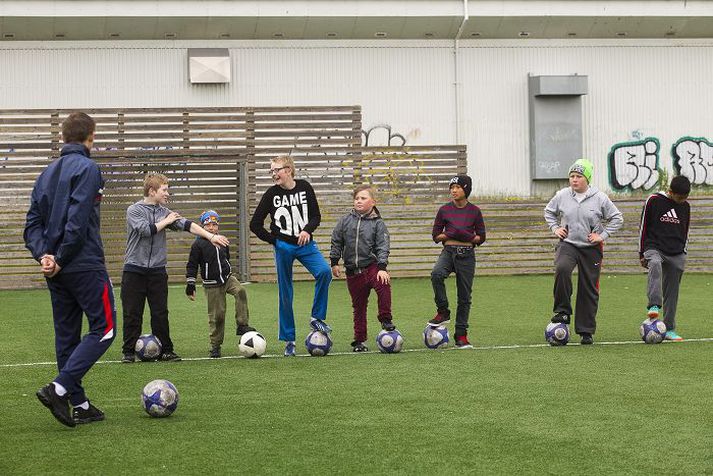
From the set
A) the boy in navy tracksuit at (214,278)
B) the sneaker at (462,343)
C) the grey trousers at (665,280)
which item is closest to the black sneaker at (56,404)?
the boy in navy tracksuit at (214,278)

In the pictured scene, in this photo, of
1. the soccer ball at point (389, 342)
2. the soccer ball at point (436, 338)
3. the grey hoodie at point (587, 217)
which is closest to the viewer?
the soccer ball at point (389, 342)

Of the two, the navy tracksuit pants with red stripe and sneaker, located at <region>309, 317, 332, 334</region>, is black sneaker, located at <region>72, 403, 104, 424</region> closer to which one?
the navy tracksuit pants with red stripe

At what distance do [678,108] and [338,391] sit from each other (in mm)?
26999

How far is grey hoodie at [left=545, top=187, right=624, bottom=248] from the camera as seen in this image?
12.2 metres

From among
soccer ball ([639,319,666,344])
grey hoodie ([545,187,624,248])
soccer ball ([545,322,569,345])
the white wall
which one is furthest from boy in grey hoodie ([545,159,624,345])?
the white wall

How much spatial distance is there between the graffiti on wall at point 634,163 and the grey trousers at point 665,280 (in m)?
21.7

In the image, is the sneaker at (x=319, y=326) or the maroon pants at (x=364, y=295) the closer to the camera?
the sneaker at (x=319, y=326)

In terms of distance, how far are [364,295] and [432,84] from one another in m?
21.0

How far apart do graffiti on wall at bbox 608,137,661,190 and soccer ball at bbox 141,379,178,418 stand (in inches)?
1087

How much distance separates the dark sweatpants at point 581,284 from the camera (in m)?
12.1

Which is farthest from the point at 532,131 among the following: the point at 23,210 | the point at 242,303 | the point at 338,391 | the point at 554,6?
the point at 338,391

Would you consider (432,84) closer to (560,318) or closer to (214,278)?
(560,318)

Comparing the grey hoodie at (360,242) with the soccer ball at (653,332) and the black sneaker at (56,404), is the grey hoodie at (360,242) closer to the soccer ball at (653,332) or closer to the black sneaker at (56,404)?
the soccer ball at (653,332)

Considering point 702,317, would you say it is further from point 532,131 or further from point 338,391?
point 532,131
